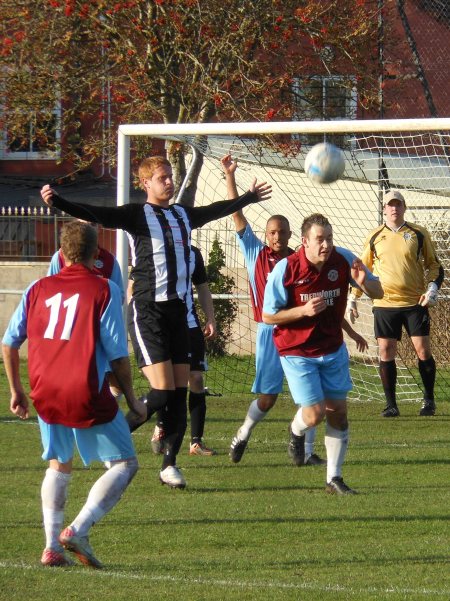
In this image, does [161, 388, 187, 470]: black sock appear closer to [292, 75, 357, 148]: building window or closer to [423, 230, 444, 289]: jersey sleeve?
[423, 230, 444, 289]: jersey sleeve

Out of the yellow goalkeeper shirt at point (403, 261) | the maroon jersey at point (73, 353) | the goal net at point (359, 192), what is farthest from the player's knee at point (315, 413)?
the yellow goalkeeper shirt at point (403, 261)

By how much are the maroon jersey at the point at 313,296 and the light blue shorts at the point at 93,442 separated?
2115mm

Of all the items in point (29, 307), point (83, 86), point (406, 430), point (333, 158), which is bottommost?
point (406, 430)

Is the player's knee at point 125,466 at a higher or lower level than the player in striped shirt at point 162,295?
lower

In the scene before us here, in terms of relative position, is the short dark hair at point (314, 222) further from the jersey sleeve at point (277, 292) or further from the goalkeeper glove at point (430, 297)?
the goalkeeper glove at point (430, 297)

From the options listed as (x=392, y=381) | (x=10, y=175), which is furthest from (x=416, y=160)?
(x=10, y=175)

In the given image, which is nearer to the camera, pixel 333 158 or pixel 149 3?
pixel 333 158

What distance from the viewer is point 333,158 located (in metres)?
8.84

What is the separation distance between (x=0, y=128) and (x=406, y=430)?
10675mm

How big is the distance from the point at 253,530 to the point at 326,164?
3.31m

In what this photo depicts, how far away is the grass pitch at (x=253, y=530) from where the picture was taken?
5.38m

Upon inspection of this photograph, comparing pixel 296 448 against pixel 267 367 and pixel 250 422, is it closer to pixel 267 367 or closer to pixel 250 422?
pixel 250 422

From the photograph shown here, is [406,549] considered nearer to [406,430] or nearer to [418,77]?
[406,430]

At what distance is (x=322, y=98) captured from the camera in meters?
18.2
